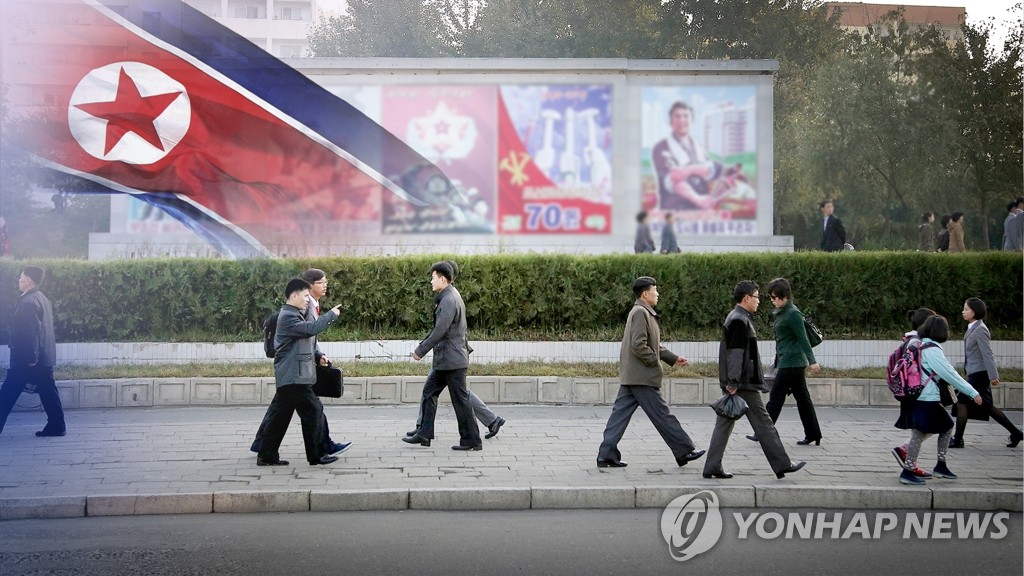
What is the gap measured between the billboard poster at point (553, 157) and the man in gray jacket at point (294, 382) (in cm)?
257

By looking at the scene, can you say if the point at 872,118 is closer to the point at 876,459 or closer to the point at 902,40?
the point at 902,40

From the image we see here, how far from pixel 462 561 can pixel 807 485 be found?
3254mm

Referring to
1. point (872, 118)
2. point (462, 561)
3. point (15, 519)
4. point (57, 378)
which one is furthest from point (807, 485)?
point (872, 118)

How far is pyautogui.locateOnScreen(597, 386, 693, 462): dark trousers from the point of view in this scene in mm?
8508

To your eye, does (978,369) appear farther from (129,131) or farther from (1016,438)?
(129,131)

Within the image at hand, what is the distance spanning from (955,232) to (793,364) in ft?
33.3

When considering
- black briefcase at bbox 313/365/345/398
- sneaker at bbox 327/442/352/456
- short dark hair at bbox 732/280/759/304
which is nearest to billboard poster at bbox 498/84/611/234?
short dark hair at bbox 732/280/759/304

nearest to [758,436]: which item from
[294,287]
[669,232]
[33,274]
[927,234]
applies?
[669,232]

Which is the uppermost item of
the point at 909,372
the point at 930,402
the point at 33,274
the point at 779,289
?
the point at 33,274

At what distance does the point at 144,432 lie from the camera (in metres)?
10.4

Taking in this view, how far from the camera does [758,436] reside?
815 centimetres

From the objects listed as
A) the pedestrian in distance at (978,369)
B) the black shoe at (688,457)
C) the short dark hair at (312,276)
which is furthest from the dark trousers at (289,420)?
the pedestrian in distance at (978,369)

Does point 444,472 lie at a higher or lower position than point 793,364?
lower

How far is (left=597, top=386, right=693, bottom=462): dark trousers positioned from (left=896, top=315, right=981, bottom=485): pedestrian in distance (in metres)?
1.82
